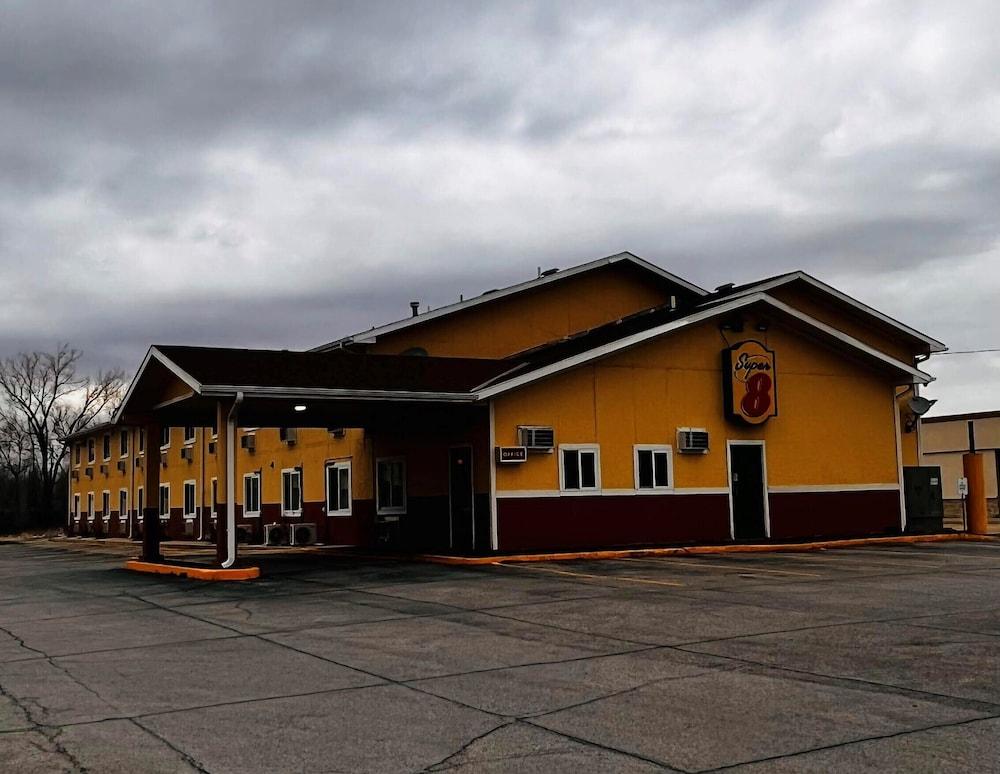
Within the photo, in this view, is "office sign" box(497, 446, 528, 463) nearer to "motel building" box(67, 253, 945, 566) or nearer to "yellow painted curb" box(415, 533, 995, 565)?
"motel building" box(67, 253, 945, 566)

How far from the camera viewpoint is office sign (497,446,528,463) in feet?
73.0

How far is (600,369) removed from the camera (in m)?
23.8

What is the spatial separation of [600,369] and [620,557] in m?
4.12

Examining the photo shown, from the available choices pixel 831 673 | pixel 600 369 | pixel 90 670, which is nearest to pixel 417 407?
pixel 600 369

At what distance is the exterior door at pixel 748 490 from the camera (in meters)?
25.0

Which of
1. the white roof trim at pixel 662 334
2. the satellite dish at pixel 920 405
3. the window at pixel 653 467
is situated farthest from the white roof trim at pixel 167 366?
the satellite dish at pixel 920 405

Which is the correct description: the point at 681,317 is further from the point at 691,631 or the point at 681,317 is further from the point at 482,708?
the point at 482,708

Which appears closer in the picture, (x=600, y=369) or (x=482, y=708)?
(x=482, y=708)

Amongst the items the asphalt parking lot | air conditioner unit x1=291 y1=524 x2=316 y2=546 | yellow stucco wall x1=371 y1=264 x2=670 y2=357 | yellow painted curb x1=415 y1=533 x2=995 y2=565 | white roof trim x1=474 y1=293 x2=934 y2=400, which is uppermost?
yellow stucco wall x1=371 y1=264 x2=670 y2=357

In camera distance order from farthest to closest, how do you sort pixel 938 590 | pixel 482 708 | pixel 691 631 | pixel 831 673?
pixel 938 590 → pixel 691 631 → pixel 831 673 → pixel 482 708

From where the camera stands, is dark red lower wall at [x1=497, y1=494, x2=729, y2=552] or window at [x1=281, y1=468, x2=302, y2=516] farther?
window at [x1=281, y1=468, x2=302, y2=516]

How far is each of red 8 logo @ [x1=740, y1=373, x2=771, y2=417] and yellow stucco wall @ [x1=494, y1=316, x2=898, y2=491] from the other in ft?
1.52

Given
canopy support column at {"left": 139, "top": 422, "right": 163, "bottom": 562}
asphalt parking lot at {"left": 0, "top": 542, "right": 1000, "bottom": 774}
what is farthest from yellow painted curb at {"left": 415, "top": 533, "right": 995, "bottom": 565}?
canopy support column at {"left": 139, "top": 422, "right": 163, "bottom": 562}

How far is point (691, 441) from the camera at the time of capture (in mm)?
24328
